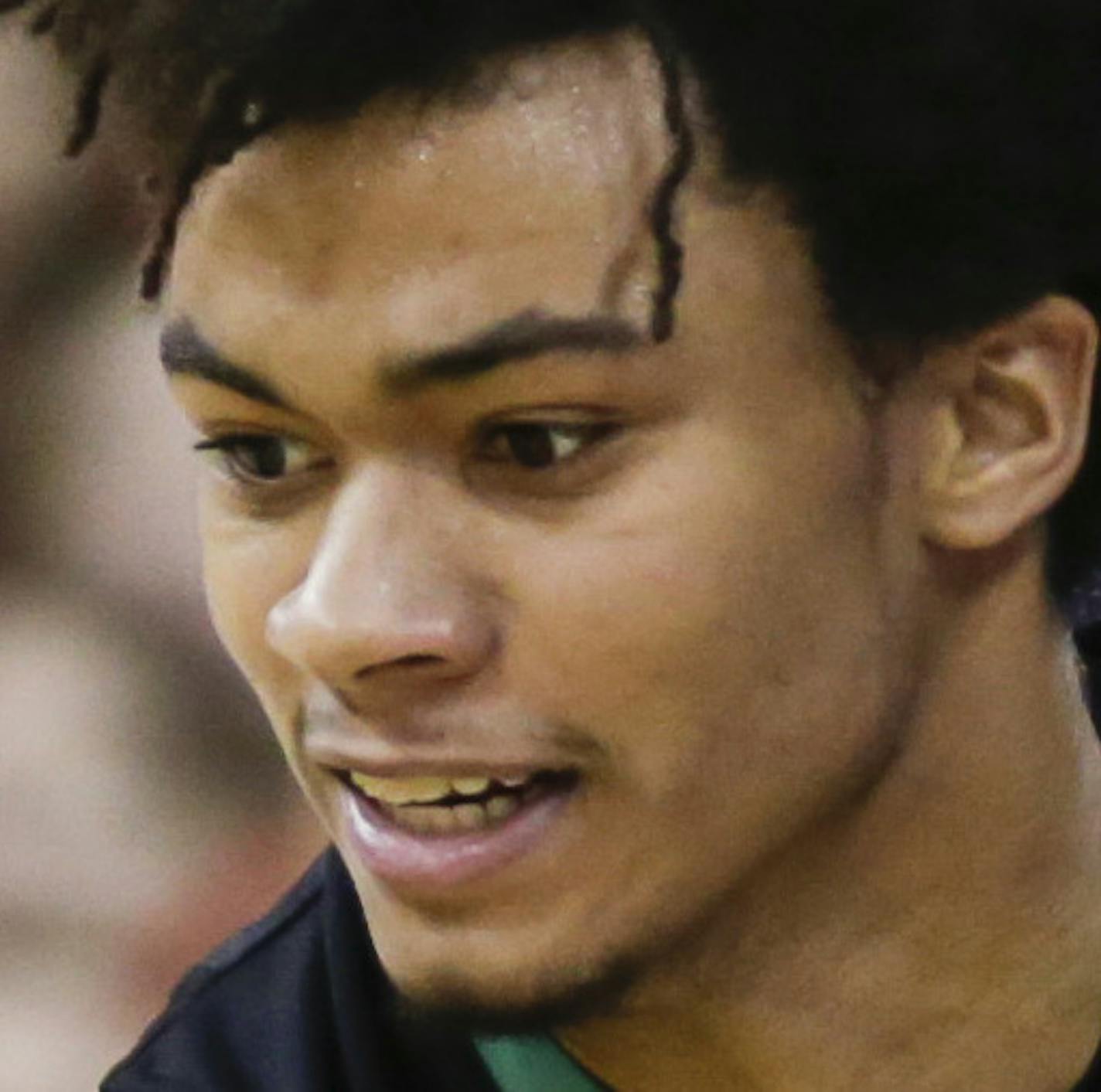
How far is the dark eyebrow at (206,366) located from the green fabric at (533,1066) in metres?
0.36

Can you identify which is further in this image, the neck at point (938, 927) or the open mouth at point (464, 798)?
the neck at point (938, 927)

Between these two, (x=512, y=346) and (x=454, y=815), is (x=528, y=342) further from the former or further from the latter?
(x=454, y=815)

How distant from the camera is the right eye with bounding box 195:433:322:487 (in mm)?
1156

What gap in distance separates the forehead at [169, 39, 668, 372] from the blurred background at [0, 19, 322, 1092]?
0.69 metres

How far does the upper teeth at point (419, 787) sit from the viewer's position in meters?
1.12

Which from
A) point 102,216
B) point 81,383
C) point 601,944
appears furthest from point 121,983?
point 601,944

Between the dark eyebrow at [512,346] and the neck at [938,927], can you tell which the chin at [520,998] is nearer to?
the neck at [938,927]

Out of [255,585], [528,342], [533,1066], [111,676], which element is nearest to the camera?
[528,342]

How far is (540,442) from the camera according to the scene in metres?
1.11

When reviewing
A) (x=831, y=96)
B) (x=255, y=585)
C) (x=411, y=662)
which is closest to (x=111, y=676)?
(x=255, y=585)

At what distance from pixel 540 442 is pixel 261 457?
5.9 inches

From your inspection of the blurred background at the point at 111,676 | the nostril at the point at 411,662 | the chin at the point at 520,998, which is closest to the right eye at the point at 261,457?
the nostril at the point at 411,662

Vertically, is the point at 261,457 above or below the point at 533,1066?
above

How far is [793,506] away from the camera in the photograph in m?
1.13
